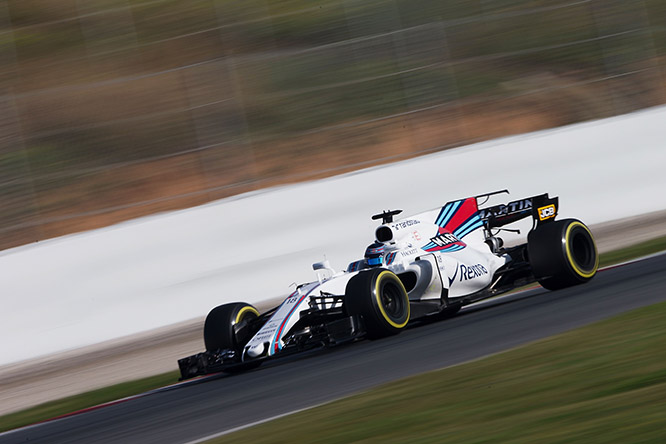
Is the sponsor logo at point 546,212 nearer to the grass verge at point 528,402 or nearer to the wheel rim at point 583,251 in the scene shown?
the wheel rim at point 583,251

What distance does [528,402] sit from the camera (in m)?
4.59

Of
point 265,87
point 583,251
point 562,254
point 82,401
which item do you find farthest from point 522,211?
Result: point 265,87

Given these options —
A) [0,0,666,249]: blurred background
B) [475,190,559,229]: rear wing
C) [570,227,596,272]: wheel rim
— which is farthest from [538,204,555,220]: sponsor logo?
[0,0,666,249]: blurred background

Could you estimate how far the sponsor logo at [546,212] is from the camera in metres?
9.83

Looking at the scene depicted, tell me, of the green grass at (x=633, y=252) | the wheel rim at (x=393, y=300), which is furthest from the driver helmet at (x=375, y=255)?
the green grass at (x=633, y=252)

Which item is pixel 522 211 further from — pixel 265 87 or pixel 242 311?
pixel 265 87

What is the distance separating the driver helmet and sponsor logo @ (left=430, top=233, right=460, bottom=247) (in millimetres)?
586

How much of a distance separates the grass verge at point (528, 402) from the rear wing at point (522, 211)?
3.43 metres

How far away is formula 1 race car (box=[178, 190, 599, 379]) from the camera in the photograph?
7973mm

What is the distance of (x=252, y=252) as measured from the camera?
464 inches

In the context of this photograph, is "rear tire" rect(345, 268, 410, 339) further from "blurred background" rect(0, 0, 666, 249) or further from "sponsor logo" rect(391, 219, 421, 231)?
"blurred background" rect(0, 0, 666, 249)

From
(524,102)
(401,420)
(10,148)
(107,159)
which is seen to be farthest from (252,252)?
(401,420)

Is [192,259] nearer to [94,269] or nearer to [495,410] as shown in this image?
[94,269]

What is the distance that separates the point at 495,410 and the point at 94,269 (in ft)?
25.5
